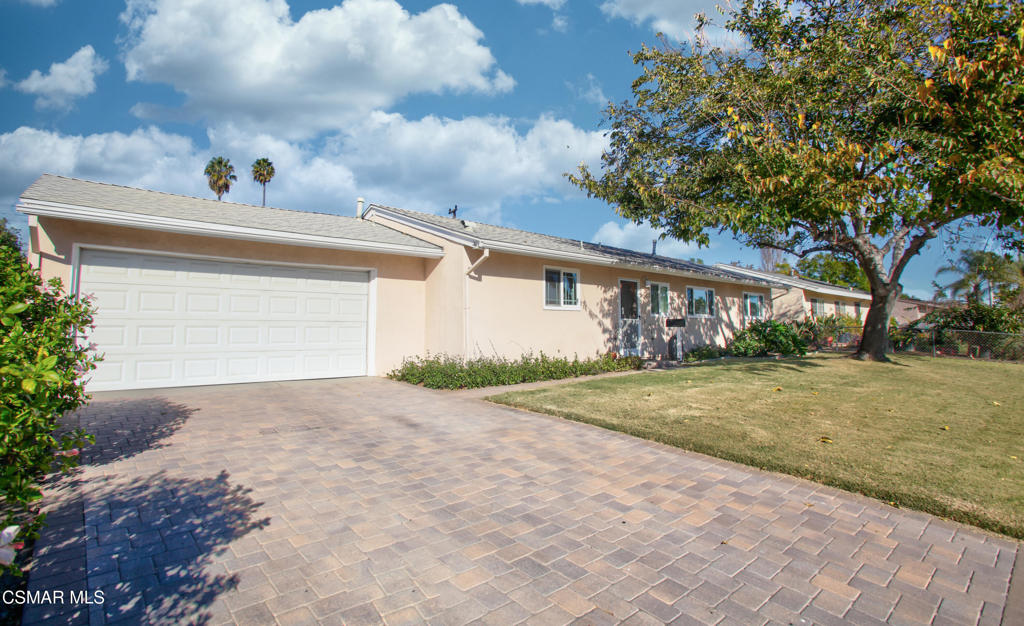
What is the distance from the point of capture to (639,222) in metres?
13.9

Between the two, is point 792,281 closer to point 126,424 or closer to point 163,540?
point 126,424

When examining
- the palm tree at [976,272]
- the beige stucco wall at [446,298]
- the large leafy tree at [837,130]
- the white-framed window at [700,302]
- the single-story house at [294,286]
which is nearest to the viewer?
the large leafy tree at [837,130]

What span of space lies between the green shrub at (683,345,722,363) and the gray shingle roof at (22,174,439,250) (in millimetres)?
9650

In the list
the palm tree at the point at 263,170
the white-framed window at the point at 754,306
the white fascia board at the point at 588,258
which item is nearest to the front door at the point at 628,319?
the white fascia board at the point at 588,258

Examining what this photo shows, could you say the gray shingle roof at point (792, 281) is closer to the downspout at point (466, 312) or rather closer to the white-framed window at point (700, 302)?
the white-framed window at point (700, 302)

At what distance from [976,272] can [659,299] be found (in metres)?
21.4

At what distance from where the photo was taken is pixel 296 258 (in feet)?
31.9

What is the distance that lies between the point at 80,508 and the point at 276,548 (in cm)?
184

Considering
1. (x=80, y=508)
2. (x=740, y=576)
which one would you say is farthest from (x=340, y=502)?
(x=740, y=576)

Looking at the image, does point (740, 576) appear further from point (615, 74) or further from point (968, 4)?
point (615, 74)

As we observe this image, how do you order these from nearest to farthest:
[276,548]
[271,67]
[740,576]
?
[740,576] → [276,548] → [271,67]

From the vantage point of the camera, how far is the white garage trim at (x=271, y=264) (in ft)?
25.2

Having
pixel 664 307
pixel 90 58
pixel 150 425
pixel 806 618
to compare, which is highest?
pixel 90 58

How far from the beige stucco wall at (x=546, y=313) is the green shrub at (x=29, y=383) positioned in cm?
713
